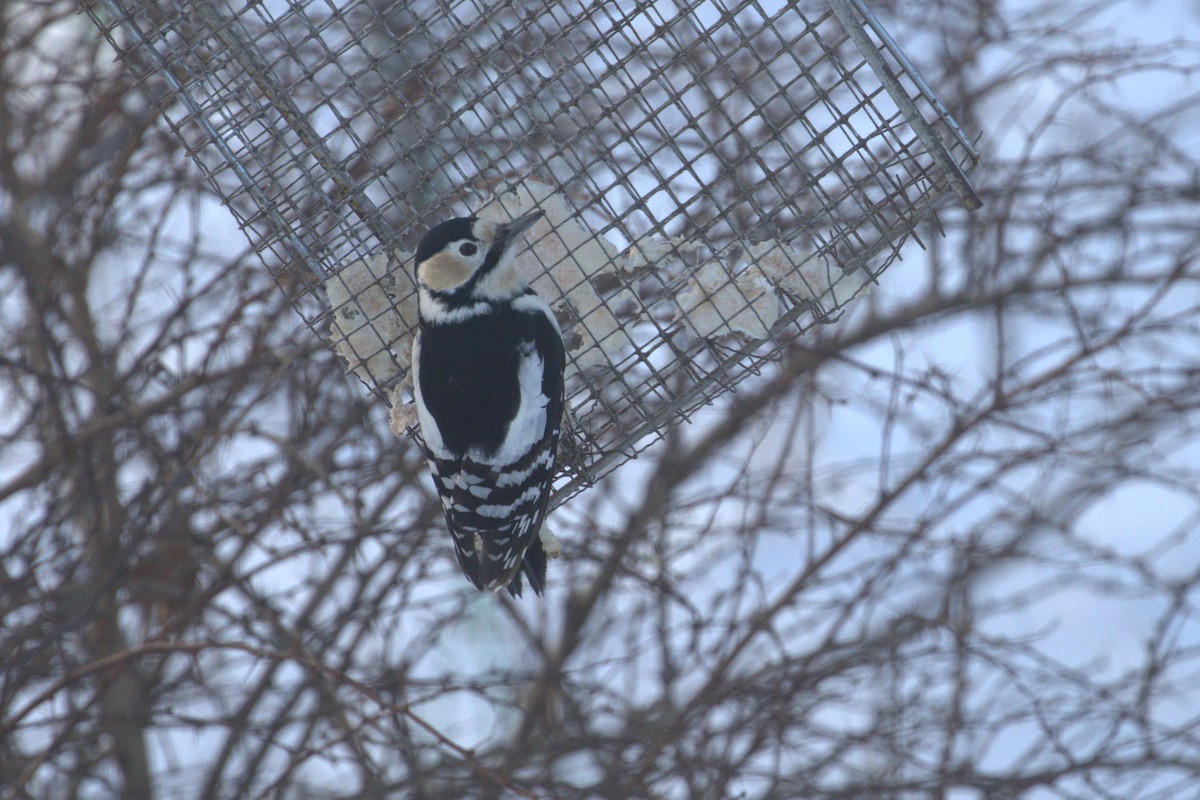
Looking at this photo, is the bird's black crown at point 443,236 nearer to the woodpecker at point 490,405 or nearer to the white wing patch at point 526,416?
the woodpecker at point 490,405

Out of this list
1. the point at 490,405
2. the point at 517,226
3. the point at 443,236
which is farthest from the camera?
the point at 490,405

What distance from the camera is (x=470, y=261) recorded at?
2.36 metres

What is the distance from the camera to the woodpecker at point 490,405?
2400 mm

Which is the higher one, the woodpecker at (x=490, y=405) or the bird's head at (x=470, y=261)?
the bird's head at (x=470, y=261)

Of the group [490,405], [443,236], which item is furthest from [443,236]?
[490,405]

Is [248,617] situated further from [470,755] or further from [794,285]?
[794,285]

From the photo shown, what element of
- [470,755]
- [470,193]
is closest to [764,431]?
[470,193]

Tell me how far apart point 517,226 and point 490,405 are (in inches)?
15.2

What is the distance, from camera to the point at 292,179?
105 inches

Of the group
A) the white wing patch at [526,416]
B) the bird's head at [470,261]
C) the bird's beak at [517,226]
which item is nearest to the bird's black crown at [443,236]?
the bird's head at [470,261]

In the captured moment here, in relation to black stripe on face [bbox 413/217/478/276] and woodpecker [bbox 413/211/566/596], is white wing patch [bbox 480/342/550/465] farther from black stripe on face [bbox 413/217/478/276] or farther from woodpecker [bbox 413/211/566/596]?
black stripe on face [bbox 413/217/478/276]

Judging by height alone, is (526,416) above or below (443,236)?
below

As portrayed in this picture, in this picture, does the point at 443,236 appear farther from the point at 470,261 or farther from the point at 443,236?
the point at 470,261

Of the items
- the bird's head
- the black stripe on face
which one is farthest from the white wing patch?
the black stripe on face
